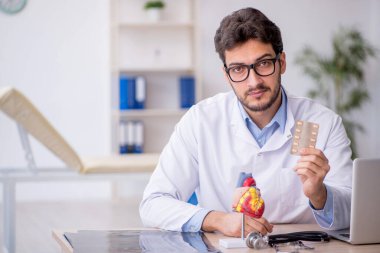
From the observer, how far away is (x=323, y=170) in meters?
1.64

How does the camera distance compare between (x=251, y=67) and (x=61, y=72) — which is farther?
(x=61, y=72)

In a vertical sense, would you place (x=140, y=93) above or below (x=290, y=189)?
above

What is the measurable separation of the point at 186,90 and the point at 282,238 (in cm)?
453

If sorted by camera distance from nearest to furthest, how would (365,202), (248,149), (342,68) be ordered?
1. (365,202)
2. (248,149)
3. (342,68)

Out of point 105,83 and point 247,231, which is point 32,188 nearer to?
point 105,83

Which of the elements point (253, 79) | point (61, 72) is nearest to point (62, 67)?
point (61, 72)

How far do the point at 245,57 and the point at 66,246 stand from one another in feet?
2.31

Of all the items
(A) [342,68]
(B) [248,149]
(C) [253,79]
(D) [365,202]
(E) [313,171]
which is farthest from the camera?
(A) [342,68]

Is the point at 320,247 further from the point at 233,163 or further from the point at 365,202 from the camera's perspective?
the point at 233,163

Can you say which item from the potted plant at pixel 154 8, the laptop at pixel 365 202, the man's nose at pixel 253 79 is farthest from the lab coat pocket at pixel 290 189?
the potted plant at pixel 154 8

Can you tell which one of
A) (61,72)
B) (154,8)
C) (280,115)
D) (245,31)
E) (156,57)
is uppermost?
(154,8)

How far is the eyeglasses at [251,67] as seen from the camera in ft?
6.13

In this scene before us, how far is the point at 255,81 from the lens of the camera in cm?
186

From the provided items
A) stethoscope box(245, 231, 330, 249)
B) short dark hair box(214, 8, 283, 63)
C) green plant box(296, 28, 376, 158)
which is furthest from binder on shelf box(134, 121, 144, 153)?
stethoscope box(245, 231, 330, 249)
